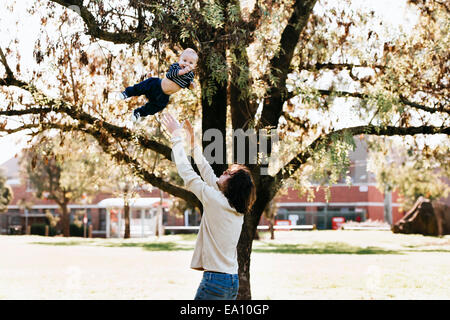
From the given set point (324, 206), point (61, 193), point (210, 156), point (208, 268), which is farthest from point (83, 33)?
point (324, 206)

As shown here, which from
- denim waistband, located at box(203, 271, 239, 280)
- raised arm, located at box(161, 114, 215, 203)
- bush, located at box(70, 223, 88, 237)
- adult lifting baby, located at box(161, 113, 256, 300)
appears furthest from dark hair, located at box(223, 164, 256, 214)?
bush, located at box(70, 223, 88, 237)

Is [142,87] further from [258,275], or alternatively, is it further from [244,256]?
[258,275]

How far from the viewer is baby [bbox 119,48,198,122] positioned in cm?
420

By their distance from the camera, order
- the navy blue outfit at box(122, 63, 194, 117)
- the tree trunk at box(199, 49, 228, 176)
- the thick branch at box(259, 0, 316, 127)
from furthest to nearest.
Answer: the thick branch at box(259, 0, 316, 127) < the tree trunk at box(199, 49, 228, 176) < the navy blue outfit at box(122, 63, 194, 117)

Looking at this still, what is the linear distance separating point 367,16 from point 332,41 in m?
0.70

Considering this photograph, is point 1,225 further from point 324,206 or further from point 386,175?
point 386,175

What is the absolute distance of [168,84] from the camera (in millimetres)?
4285

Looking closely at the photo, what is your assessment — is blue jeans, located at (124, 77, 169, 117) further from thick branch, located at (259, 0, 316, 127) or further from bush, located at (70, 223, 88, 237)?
bush, located at (70, 223, 88, 237)

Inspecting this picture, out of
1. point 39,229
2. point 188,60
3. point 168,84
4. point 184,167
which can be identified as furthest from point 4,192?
point 184,167

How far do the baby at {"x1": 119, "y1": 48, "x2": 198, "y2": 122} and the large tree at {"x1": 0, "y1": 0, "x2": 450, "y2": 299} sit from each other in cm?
79

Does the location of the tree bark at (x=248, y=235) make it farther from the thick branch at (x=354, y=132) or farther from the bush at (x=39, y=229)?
the bush at (x=39, y=229)

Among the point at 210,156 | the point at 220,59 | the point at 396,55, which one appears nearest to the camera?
the point at 220,59

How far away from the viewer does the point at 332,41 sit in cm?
916

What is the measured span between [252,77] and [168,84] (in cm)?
246
